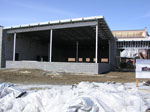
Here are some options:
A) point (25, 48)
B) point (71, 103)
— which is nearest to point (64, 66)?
point (25, 48)

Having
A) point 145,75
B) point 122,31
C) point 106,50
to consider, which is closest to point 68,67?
point 145,75

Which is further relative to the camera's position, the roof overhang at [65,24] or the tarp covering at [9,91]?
the roof overhang at [65,24]

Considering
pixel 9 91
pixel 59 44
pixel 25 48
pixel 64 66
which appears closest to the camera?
pixel 9 91

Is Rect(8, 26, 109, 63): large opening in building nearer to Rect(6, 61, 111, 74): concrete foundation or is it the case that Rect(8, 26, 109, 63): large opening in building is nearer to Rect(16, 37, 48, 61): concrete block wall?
Rect(16, 37, 48, 61): concrete block wall

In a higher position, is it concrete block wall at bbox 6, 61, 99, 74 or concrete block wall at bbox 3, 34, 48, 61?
concrete block wall at bbox 3, 34, 48, 61

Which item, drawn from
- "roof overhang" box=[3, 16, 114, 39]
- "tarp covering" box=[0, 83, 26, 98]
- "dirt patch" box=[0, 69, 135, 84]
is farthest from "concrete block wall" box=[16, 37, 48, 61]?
"tarp covering" box=[0, 83, 26, 98]

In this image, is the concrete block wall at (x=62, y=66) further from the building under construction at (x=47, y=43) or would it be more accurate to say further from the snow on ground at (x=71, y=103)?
the snow on ground at (x=71, y=103)

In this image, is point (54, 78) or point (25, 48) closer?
point (54, 78)

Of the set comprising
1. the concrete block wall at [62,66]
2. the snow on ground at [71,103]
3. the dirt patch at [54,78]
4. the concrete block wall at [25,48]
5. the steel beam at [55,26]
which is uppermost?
the steel beam at [55,26]

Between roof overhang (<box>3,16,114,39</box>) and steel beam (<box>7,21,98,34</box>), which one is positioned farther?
steel beam (<box>7,21,98,34</box>)

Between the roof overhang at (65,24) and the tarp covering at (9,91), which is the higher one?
the roof overhang at (65,24)

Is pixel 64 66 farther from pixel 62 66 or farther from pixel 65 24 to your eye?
pixel 65 24

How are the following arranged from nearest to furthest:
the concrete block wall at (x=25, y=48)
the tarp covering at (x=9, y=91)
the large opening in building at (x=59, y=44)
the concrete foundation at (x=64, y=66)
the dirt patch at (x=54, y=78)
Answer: the tarp covering at (x=9, y=91) → the dirt patch at (x=54, y=78) → the concrete foundation at (x=64, y=66) → the concrete block wall at (x=25, y=48) → the large opening in building at (x=59, y=44)

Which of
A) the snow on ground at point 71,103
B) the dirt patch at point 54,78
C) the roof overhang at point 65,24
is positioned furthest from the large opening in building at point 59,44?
the snow on ground at point 71,103
